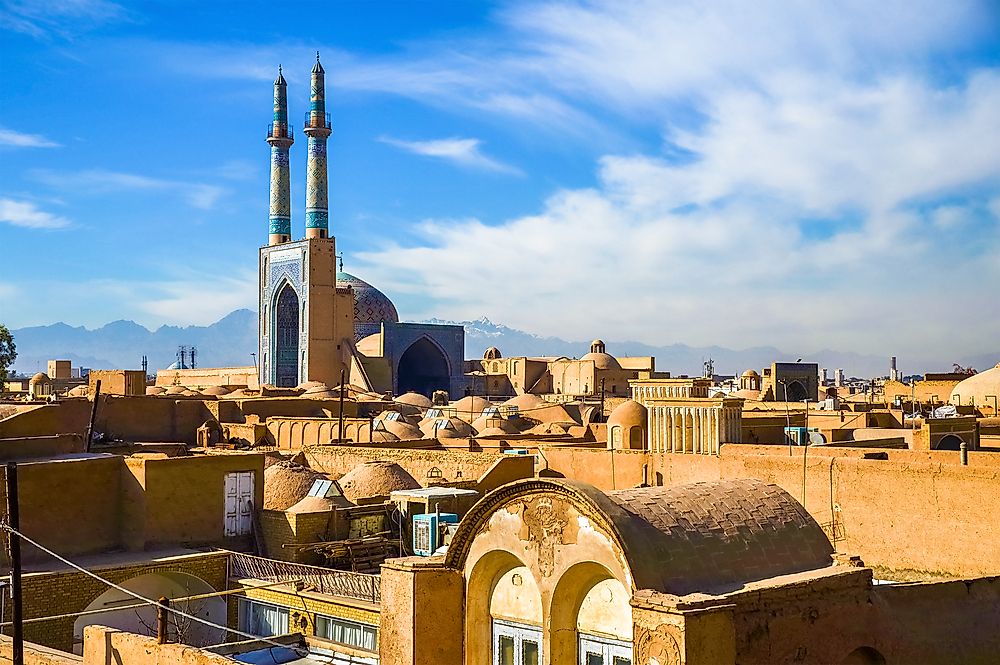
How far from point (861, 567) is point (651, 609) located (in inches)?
115

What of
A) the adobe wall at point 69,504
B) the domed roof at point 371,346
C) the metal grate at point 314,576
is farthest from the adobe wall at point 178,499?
the domed roof at point 371,346

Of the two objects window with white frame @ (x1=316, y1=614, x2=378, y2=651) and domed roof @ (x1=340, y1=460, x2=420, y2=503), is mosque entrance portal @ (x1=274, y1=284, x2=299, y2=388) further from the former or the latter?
window with white frame @ (x1=316, y1=614, x2=378, y2=651)

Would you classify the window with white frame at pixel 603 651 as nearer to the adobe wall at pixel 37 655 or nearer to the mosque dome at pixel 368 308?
the adobe wall at pixel 37 655

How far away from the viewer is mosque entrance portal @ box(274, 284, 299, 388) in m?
58.7

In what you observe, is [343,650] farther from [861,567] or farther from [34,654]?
[861,567]

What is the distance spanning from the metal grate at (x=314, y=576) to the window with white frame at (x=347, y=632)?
1.28ft

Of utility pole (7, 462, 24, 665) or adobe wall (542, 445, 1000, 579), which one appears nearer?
utility pole (7, 462, 24, 665)

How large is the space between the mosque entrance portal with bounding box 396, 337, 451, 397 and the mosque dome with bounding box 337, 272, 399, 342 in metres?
3.92

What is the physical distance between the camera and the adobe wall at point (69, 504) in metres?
16.5

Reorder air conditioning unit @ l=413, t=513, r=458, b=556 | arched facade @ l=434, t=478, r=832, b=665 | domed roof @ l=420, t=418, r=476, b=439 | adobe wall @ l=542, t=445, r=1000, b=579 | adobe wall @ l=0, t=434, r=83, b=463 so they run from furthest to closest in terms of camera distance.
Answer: domed roof @ l=420, t=418, r=476, b=439 → air conditioning unit @ l=413, t=513, r=458, b=556 → adobe wall @ l=0, t=434, r=83, b=463 → adobe wall @ l=542, t=445, r=1000, b=579 → arched facade @ l=434, t=478, r=832, b=665

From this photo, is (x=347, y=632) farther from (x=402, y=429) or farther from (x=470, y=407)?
(x=470, y=407)

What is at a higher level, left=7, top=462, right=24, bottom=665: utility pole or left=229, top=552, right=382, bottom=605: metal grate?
left=7, top=462, right=24, bottom=665: utility pole

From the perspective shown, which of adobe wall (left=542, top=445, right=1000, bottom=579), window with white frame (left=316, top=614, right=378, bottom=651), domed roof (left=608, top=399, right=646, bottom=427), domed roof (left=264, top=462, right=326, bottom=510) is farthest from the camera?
domed roof (left=608, top=399, right=646, bottom=427)

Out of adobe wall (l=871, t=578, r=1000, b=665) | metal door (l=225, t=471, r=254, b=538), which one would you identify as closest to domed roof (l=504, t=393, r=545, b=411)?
metal door (l=225, t=471, r=254, b=538)
